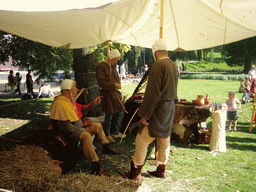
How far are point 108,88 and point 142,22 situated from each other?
5.54 ft

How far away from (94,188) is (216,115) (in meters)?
3.11

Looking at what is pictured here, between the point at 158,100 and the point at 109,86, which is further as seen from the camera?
the point at 109,86

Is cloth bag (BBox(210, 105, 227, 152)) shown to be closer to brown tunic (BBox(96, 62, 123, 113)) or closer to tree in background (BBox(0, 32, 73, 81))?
brown tunic (BBox(96, 62, 123, 113))

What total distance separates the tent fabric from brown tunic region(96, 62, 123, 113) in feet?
2.10

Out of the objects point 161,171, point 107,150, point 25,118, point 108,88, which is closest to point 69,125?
point 107,150

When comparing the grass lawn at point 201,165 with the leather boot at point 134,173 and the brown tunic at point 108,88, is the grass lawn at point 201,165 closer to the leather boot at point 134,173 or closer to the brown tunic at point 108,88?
the leather boot at point 134,173

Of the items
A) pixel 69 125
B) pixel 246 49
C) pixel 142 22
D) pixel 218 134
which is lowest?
pixel 218 134

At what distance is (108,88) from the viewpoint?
441 centimetres

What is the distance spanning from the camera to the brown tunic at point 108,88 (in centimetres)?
440

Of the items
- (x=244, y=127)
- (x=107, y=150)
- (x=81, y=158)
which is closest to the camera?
(x=81, y=158)

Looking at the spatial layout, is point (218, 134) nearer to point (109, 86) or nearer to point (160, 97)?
point (160, 97)

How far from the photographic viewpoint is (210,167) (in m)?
3.71

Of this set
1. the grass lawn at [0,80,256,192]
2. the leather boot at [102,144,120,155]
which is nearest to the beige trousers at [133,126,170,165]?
the grass lawn at [0,80,256,192]

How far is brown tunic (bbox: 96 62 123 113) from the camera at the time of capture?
173 inches
